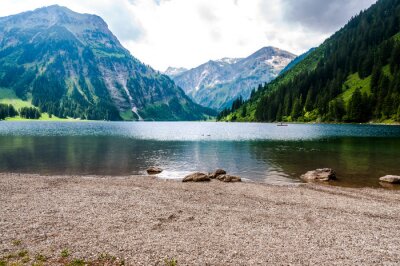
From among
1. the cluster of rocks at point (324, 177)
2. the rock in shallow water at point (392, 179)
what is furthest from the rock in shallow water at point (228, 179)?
the rock in shallow water at point (392, 179)

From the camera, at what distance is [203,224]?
21.9m

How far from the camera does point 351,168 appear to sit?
51750mm

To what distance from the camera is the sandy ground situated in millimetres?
16344

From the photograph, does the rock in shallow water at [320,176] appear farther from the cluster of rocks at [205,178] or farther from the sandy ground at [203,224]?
the cluster of rocks at [205,178]

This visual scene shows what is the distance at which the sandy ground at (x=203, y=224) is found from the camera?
16344 mm

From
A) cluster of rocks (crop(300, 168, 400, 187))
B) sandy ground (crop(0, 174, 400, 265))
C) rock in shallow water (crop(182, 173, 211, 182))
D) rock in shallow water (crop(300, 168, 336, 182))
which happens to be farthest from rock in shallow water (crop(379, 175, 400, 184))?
rock in shallow water (crop(182, 173, 211, 182))

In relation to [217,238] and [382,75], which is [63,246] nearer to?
[217,238]

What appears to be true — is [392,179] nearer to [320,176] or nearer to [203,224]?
[320,176]

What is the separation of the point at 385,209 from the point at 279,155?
134 feet

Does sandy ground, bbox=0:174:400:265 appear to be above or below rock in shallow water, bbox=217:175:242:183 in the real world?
above

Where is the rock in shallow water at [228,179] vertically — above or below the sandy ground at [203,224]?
below

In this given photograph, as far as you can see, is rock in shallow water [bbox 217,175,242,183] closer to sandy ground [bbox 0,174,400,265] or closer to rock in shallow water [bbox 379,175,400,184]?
sandy ground [bbox 0,174,400,265]

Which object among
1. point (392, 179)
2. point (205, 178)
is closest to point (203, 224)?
point (205, 178)

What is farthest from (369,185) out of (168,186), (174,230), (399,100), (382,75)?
(382,75)
